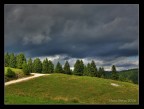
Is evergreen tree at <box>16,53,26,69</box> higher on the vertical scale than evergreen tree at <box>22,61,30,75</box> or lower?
higher

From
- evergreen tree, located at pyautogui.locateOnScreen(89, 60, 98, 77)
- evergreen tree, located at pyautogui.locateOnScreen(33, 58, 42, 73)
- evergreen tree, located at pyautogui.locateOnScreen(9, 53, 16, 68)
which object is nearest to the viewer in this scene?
evergreen tree, located at pyautogui.locateOnScreen(9, 53, 16, 68)

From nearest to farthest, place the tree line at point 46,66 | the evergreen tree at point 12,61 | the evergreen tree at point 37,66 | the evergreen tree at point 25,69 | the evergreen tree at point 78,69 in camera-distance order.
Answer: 1. the evergreen tree at point 25,69
2. the tree line at point 46,66
3. the evergreen tree at point 12,61
4. the evergreen tree at point 37,66
5. the evergreen tree at point 78,69

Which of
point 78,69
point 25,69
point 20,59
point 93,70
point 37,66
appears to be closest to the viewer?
point 25,69

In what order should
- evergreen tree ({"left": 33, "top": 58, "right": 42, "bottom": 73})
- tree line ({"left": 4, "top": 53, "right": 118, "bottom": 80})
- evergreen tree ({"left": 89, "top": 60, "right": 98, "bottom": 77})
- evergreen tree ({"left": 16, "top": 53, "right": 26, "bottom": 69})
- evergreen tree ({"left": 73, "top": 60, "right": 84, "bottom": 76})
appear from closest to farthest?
1. evergreen tree ({"left": 16, "top": 53, "right": 26, "bottom": 69})
2. tree line ({"left": 4, "top": 53, "right": 118, "bottom": 80})
3. evergreen tree ({"left": 33, "top": 58, "right": 42, "bottom": 73})
4. evergreen tree ({"left": 89, "top": 60, "right": 98, "bottom": 77})
5. evergreen tree ({"left": 73, "top": 60, "right": 84, "bottom": 76})

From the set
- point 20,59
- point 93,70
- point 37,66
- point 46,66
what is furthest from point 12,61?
point 93,70

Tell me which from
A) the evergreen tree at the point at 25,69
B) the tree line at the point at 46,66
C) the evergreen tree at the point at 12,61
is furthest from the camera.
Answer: the evergreen tree at the point at 12,61

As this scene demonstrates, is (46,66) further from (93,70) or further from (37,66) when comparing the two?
(93,70)

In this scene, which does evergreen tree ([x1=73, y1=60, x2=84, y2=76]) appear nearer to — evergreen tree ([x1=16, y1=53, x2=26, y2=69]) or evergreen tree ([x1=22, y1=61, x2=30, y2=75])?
evergreen tree ([x1=16, y1=53, x2=26, y2=69])

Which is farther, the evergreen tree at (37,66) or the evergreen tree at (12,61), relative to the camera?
the evergreen tree at (37,66)

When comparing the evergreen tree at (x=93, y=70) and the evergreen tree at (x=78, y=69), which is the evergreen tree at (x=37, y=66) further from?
the evergreen tree at (x=93, y=70)

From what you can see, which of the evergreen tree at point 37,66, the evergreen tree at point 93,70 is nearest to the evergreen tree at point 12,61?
the evergreen tree at point 37,66

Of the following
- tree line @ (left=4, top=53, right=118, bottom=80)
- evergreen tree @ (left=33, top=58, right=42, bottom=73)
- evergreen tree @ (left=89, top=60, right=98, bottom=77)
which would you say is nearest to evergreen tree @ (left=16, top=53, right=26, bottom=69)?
tree line @ (left=4, top=53, right=118, bottom=80)
